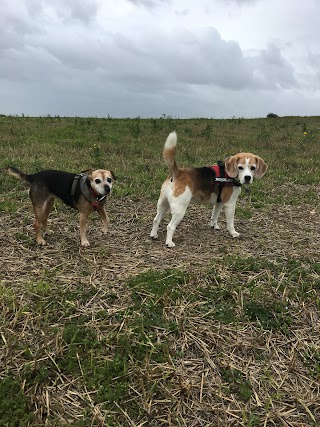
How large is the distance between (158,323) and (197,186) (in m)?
2.54

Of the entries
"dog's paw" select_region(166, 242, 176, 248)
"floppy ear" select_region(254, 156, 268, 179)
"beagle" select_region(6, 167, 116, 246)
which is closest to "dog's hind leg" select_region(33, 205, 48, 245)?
"beagle" select_region(6, 167, 116, 246)

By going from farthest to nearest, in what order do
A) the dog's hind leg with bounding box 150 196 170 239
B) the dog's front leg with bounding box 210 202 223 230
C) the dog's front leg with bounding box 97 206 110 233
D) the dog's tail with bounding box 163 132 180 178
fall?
the dog's front leg with bounding box 210 202 223 230
the dog's hind leg with bounding box 150 196 170 239
the dog's front leg with bounding box 97 206 110 233
the dog's tail with bounding box 163 132 180 178

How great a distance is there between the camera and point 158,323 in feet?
11.9

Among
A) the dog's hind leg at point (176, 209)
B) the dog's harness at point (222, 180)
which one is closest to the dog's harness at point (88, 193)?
the dog's hind leg at point (176, 209)

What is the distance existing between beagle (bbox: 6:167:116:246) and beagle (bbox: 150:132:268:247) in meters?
0.90

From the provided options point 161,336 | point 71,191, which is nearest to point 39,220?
point 71,191

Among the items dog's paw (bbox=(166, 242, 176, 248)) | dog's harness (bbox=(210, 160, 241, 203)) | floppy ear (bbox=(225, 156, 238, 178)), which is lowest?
dog's paw (bbox=(166, 242, 176, 248))

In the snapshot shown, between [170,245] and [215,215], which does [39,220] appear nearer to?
[170,245]

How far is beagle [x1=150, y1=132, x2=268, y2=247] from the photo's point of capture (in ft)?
17.6

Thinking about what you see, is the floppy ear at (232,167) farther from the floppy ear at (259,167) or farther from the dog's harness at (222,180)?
the floppy ear at (259,167)

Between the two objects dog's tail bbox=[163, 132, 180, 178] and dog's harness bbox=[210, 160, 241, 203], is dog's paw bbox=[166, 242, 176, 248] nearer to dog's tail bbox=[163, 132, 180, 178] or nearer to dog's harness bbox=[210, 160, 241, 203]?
dog's tail bbox=[163, 132, 180, 178]

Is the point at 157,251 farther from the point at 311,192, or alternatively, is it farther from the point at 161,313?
the point at 311,192

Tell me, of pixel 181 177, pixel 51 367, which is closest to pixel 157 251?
pixel 181 177

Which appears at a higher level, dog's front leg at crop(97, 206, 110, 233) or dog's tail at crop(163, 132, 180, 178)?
dog's tail at crop(163, 132, 180, 178)
